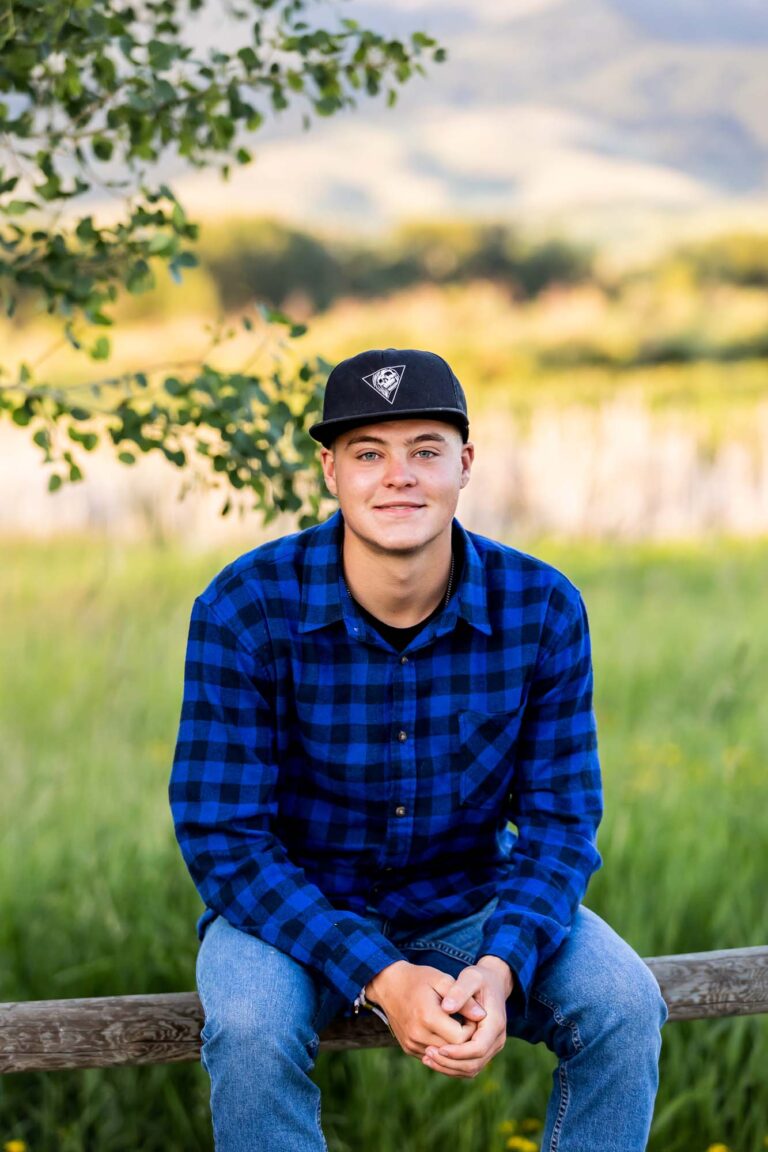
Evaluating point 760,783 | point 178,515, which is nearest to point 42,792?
point 760,783

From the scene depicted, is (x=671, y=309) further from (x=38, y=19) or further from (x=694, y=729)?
(x=38, y=19)

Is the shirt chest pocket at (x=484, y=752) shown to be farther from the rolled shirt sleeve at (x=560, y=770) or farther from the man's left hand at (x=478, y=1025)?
the man's left hand at (x=478, y=1025)

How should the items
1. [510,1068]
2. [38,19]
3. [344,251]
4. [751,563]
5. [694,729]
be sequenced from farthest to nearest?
[344,251], [751,563], [694,729], [510,1068], [38,19]

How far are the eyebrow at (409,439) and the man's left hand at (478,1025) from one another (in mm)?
751

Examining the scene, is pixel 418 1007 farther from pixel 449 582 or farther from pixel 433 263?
pixel 433 263

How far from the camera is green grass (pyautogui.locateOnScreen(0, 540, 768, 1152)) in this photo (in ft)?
8.29

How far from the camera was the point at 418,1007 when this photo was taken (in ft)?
5.61

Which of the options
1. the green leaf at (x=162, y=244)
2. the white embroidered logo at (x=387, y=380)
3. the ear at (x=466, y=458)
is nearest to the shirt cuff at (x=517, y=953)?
the ear at (x=466, y=458)

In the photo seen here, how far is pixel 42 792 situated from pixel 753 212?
29.4 m

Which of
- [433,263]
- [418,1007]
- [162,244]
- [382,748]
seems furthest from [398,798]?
[433,263]

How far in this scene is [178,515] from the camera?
8055mm

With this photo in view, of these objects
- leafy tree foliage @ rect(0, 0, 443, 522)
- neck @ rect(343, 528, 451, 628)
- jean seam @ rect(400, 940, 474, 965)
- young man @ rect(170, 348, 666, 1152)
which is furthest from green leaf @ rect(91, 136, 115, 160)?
jean seam @ rect(400, 940, 474, 965)

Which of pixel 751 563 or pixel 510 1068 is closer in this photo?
pixel 510 1068

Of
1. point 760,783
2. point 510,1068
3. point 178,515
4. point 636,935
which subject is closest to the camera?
point 510,1068
